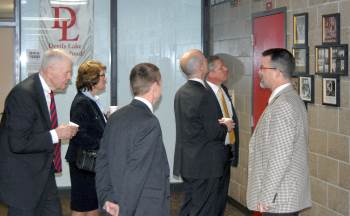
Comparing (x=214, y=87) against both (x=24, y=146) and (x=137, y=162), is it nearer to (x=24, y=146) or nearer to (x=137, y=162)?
(x=24, y=146)

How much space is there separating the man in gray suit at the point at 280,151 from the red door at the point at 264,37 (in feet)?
6.10

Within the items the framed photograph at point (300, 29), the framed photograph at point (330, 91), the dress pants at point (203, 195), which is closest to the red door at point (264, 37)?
the framed photograph at point (300, 29)

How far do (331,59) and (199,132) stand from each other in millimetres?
1158

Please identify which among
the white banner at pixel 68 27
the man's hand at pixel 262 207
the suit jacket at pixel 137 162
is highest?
the white banner at pixel 68 27

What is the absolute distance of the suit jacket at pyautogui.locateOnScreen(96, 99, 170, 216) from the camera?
3105 mm

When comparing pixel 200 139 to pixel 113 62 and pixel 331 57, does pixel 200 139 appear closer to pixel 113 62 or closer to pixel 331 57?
pixel 331 57

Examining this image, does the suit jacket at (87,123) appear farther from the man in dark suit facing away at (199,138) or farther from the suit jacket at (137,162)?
the suit jacket at (137,162)

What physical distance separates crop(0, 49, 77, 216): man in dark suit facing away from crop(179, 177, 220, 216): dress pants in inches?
54.1

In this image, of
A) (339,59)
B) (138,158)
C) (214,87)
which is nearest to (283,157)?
(138,158)

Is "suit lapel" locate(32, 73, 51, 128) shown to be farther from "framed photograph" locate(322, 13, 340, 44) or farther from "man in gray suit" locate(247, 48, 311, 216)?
"framed photograph" locate(322, 13, 340, 44)

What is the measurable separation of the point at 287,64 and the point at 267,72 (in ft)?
0.41

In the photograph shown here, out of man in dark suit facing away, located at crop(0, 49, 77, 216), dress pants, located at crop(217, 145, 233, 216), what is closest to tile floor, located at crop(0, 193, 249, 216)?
dress pants, located at crop(217, 145, 233, 216)

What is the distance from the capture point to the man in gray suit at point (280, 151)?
3270mm

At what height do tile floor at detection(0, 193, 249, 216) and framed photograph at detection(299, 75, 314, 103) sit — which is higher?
framed photograph at detection(299, 75, 314, 103)
